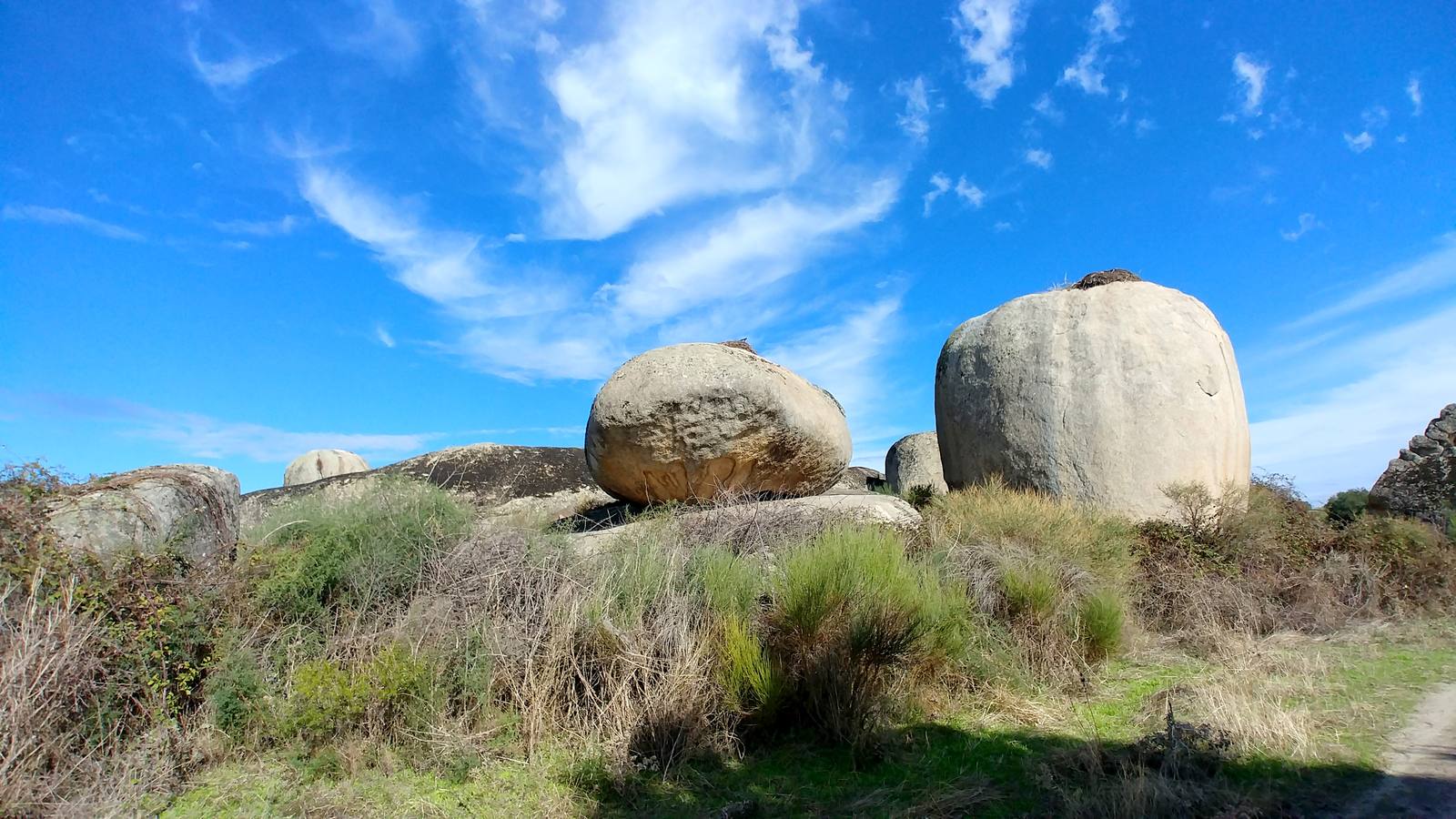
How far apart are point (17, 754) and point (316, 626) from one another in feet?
5.39

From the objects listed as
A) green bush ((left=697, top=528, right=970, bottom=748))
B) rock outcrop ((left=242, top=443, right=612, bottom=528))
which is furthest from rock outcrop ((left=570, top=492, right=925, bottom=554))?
rock outcrop ((left=242, top=443, right=612, bottom=528))

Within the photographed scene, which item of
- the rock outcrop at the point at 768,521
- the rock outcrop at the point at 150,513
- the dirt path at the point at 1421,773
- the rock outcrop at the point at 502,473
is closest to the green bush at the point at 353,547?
the rock outcrop at the point at 150,513

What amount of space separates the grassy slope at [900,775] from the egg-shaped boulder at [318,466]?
19.8 meters

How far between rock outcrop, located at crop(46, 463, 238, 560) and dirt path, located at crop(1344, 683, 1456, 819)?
21.5 feet

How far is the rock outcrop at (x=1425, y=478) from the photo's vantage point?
11.6 metres

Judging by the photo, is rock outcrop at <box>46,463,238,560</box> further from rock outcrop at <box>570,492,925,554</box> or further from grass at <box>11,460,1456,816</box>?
rock outcrop at <box>570,492,925,554</box>

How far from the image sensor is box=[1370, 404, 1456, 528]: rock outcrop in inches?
456

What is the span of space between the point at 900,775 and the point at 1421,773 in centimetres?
246

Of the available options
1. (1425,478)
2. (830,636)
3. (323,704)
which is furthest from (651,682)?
(1425,478)

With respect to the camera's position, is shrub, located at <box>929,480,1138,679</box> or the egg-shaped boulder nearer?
shrub, located at <box>929,480,1138,679</box>

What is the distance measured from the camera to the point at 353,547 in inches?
213

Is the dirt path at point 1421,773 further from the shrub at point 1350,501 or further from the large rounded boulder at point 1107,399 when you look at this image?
A: the shrub at point 1350,501

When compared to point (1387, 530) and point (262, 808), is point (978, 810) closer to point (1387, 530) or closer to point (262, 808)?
point (262, 808)

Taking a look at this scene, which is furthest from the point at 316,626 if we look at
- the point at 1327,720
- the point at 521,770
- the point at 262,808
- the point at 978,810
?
the point at 1327,720
